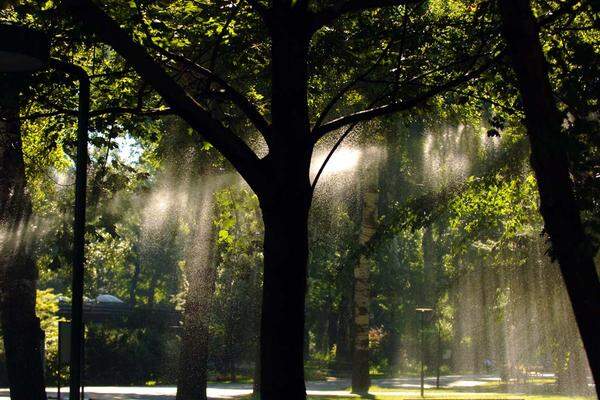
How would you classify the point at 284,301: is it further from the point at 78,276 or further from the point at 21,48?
the point at 21,48

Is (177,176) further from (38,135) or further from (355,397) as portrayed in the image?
(355,397)

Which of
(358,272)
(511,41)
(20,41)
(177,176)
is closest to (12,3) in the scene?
(20,41)

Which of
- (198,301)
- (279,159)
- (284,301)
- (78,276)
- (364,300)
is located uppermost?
(364,300)

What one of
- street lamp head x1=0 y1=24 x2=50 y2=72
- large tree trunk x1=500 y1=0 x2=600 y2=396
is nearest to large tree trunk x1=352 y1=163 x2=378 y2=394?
large tree trunk x1=500 y1=0 x2=600 y2=396

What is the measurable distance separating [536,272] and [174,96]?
1883 cm

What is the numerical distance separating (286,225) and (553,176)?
244cm

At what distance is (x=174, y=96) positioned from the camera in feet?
32.6

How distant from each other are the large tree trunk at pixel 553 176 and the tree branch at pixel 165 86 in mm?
2553

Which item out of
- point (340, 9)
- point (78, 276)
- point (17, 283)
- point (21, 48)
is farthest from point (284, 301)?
point (17, 283)

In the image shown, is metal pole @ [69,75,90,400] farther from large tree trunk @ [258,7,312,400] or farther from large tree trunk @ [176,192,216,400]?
large tree trunk @ [176,192,216,400]

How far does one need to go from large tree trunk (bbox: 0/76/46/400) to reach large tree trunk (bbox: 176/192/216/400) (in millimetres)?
6692

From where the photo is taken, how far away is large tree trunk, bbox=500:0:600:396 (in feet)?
29.3

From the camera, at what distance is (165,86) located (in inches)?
390

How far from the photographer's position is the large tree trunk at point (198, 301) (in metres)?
25.1
